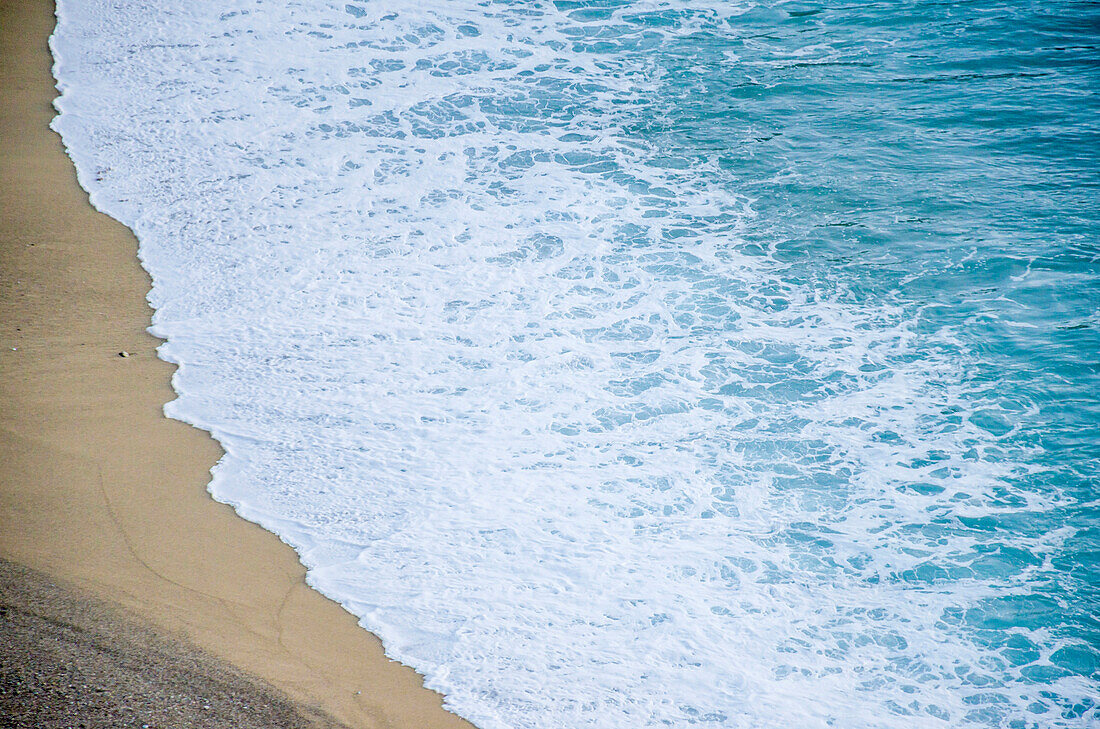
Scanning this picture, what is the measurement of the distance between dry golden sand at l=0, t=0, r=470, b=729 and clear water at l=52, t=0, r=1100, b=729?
187mm

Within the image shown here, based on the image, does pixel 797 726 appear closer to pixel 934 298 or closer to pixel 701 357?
pixel 701 357

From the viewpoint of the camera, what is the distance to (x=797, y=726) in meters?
3.54

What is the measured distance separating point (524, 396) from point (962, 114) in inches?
259

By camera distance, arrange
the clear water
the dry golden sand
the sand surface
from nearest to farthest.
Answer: the sand surface, the dry golden sand, the clear water

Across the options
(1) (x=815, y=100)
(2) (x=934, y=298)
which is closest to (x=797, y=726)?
(2) (x=934, y=298)

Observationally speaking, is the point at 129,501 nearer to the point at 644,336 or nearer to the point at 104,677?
the point at 104,677

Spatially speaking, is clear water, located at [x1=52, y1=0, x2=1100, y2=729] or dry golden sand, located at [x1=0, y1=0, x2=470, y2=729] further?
clear water, located at [x1=52, y1=0, x2=1100, y2=729]

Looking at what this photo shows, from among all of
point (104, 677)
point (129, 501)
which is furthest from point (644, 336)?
point (104, 677)

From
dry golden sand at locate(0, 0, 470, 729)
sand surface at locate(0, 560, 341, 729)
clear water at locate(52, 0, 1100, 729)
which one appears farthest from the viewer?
clear water at locate(52, 0, 1100, 729)

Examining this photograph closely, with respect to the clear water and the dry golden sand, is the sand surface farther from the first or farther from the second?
the clear water

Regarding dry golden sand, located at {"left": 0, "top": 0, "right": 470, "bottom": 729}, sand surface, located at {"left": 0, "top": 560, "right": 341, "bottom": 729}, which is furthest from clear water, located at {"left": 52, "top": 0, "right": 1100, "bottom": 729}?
sand surface, located at {"left": 0, "top": 560, "right": 341, "bottom": 729}

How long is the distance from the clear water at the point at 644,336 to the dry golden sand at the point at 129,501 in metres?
0.19

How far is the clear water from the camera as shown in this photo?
155 inches

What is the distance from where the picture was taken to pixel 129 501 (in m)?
4.35
